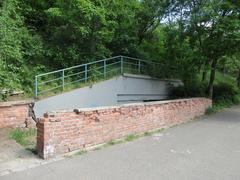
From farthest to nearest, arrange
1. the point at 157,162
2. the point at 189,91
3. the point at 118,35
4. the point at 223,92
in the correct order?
the point at 223,92
the point at 189,91
the point at 118,35
the point at 157,162

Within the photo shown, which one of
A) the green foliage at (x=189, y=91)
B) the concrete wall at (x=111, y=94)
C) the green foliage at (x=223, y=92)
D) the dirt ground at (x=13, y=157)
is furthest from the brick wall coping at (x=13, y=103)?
the green foliage at (x=223, y=92)

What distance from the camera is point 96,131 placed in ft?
25.9

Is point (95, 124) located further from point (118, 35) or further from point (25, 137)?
point (118, 35)

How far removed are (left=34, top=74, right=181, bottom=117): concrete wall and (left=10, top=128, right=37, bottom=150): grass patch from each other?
3.39 feet

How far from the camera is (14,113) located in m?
8.99

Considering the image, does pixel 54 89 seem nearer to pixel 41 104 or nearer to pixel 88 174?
pixel 41 104

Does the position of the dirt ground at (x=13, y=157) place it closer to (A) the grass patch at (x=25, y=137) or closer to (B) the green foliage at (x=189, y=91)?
(A) the grass patch at (x=25, y=137)

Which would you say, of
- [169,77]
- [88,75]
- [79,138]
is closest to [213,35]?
[169,77]

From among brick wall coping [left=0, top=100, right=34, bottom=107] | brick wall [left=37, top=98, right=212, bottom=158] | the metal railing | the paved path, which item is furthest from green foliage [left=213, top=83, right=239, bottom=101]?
brick wall coping [left=0, top=100, right=34, bottom=107]

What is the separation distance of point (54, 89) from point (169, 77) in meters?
8.04

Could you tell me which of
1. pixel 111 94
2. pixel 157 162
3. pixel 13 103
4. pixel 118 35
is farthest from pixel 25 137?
pixel 118 35

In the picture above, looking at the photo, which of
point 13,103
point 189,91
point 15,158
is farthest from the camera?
point 189,91

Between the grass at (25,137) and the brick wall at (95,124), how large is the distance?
0.61 meters

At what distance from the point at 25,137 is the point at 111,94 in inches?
220
